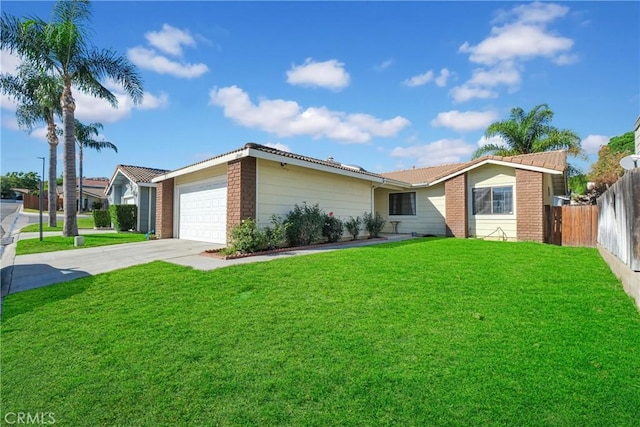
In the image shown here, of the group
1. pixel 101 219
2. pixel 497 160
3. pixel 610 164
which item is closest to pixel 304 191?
pixel 497 160

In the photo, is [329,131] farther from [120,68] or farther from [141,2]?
[141,2]

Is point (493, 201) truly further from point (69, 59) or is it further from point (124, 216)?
point (69, 59)

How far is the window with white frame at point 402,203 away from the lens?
17953 mm

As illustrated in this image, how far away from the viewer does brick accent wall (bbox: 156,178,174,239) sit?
14.6 meters

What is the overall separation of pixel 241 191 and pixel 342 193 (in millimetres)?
5331

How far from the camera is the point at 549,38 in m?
10.2

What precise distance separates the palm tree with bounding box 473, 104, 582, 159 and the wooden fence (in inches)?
702

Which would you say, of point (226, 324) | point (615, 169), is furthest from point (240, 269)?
point (615, 169)

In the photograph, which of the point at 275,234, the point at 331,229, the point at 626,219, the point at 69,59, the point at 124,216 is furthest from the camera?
the point at 124,216

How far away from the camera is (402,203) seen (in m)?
18.5

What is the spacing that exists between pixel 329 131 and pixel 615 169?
24.0m

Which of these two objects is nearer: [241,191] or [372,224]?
[241,191]

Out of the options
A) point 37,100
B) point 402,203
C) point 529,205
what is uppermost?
point 37,100

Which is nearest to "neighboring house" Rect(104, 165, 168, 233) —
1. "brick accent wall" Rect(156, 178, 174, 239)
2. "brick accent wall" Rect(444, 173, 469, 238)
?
"brick accent wall" Rect(156, 178, 174, 239)
